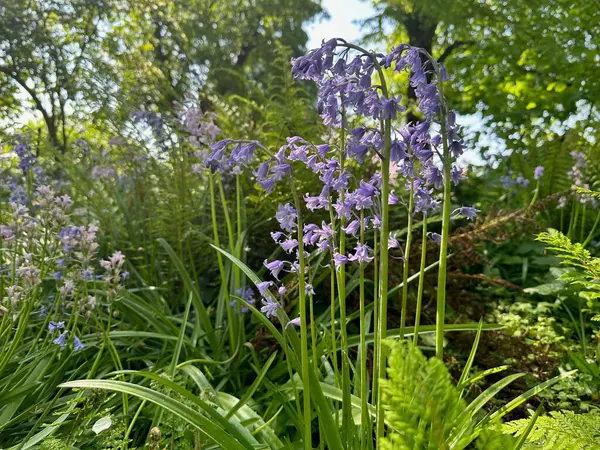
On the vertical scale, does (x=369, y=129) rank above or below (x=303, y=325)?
above

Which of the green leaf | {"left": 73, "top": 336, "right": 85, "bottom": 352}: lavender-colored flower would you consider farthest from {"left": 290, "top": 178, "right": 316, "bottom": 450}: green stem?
{"left": 73, "top": 336, "right": 85, "bottom": 352}: lavender-colored flower

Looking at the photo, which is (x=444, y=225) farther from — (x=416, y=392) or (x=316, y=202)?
(x=416, y=392)

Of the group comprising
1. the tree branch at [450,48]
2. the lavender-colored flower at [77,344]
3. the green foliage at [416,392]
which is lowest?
the lavender-colored flower at [77,344]

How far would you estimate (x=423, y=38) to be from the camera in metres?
11.3

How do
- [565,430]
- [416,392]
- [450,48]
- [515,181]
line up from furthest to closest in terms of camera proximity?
[450,48]
[515,181]
[565,430]
[416,392]

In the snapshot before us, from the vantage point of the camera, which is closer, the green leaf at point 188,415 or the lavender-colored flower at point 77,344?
the green leaf at point 188,415

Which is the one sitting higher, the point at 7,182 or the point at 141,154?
the point at 141,154

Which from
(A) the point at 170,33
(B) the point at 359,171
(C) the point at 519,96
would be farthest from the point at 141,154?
(A) the point at 170,33

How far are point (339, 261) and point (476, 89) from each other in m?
9.61

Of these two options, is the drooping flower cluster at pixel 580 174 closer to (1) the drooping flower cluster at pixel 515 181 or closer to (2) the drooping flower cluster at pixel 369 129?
(1) the drooping flower cluster at pixel 515 181

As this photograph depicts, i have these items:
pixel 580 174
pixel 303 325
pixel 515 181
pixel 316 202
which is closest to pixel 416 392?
pixel 303 325

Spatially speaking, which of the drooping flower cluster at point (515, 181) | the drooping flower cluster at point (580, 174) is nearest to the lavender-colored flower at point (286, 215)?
the drooping flower cluster at point (580, 174)

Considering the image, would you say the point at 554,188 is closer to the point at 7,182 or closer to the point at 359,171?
the point at 359,171

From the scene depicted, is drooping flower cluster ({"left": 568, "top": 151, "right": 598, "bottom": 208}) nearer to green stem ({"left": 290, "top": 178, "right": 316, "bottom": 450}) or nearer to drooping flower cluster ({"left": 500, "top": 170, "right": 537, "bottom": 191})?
drooping flower cluster ({"left": 500, "top": 170, "right": 537, "bottom": 191})
